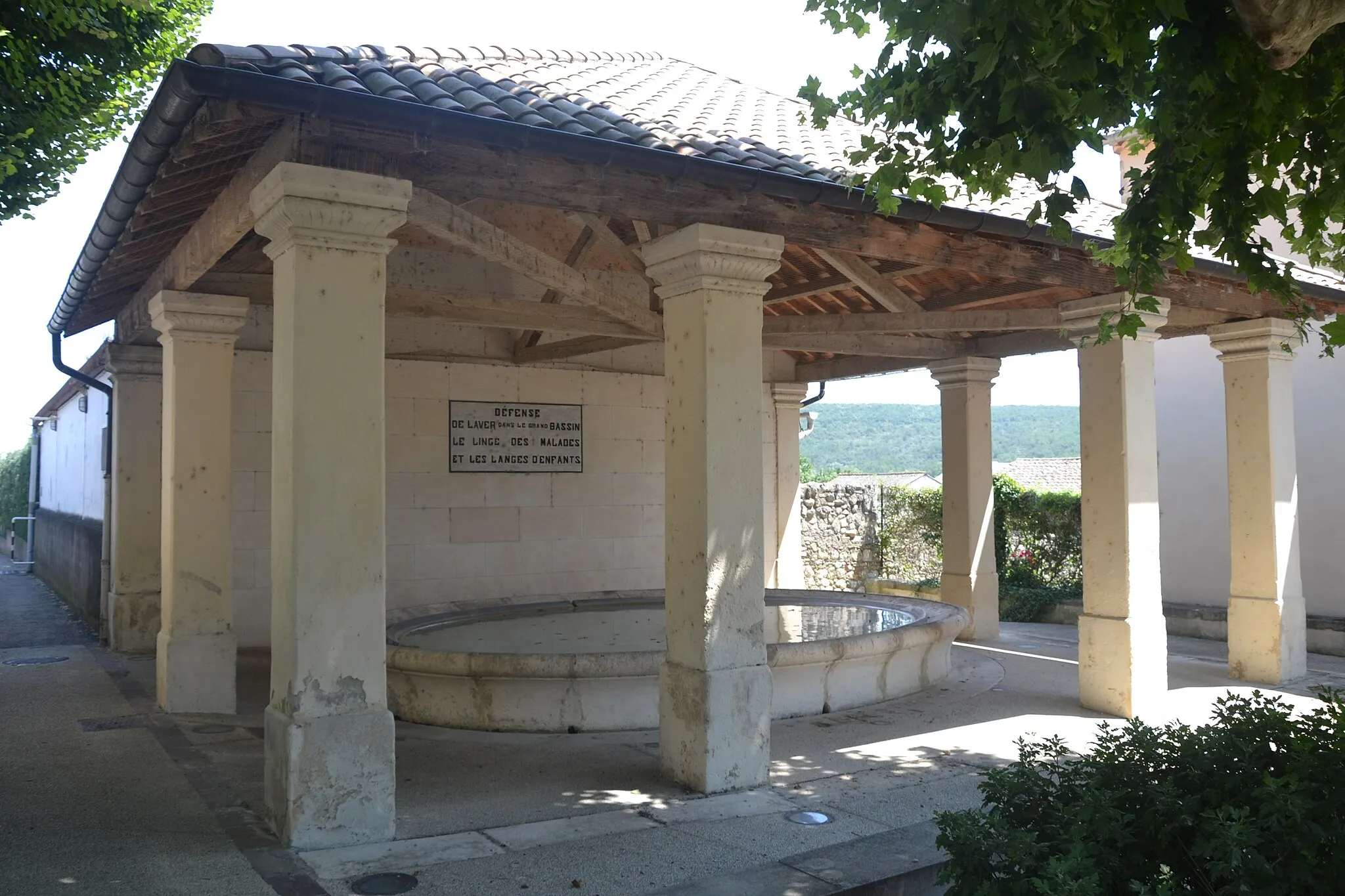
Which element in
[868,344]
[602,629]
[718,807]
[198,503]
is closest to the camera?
[718,807]

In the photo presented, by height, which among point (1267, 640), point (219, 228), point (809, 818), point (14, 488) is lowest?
point (809, 818)

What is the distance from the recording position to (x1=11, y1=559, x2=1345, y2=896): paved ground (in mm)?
4125

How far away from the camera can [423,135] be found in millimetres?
4414

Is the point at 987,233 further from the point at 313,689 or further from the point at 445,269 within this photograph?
the point at 445,269

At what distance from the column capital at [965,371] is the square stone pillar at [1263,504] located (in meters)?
2.36

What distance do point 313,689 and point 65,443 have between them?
1545cm

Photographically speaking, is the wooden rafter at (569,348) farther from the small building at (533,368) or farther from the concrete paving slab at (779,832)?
the concrete paving slab at (779,832)

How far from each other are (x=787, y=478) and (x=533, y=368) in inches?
158

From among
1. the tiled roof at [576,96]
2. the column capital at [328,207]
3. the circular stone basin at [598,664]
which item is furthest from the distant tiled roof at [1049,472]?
the column capital at [328,207]

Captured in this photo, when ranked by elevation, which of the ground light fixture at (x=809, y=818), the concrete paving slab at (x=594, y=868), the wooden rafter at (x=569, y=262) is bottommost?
the ground light fixture at (x=809, y=818)

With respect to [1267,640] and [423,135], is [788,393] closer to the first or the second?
[1267,640]

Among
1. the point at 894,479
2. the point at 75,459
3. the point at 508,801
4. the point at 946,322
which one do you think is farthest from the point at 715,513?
the point at 894,479

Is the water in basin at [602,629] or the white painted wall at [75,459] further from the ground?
the white painted wall at [75,459]

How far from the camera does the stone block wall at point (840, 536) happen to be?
53.3 ft
